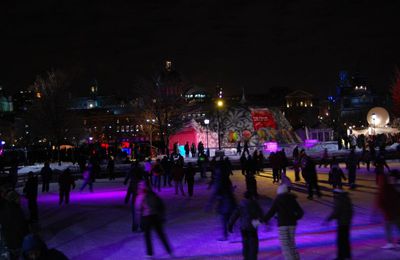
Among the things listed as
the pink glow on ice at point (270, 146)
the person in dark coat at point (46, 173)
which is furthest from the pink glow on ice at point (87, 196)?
the pink glow on ice at point (270, 146)

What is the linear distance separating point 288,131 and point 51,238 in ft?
129

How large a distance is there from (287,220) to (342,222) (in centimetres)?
144

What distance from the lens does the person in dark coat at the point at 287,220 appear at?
27.4 feet

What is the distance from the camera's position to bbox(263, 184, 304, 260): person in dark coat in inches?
329

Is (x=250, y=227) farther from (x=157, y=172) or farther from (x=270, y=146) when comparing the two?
(x=270, y=146)

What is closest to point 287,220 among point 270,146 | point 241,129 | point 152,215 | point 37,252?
point 152,215

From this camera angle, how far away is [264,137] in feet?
159

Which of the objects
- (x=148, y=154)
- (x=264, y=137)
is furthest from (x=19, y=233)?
(x=264, y=137)

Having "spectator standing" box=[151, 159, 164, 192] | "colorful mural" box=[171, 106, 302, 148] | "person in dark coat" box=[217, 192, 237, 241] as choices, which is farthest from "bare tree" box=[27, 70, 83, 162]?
"person in dark coat" box=[217, 192, 237, 241]

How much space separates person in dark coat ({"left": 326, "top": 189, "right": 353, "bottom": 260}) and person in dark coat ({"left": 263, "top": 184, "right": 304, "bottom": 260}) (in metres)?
1.10

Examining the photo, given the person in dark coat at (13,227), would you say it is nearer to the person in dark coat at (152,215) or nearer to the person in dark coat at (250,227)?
the person in dark coat at (152,215)

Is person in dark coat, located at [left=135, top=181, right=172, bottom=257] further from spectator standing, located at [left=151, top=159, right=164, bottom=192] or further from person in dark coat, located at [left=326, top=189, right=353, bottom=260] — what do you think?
spectator standing, located at [left=151, top=159, right=164, bottom=192]

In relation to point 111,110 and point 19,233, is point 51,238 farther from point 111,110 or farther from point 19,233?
point 111,110

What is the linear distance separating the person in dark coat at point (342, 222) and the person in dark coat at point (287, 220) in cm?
110
